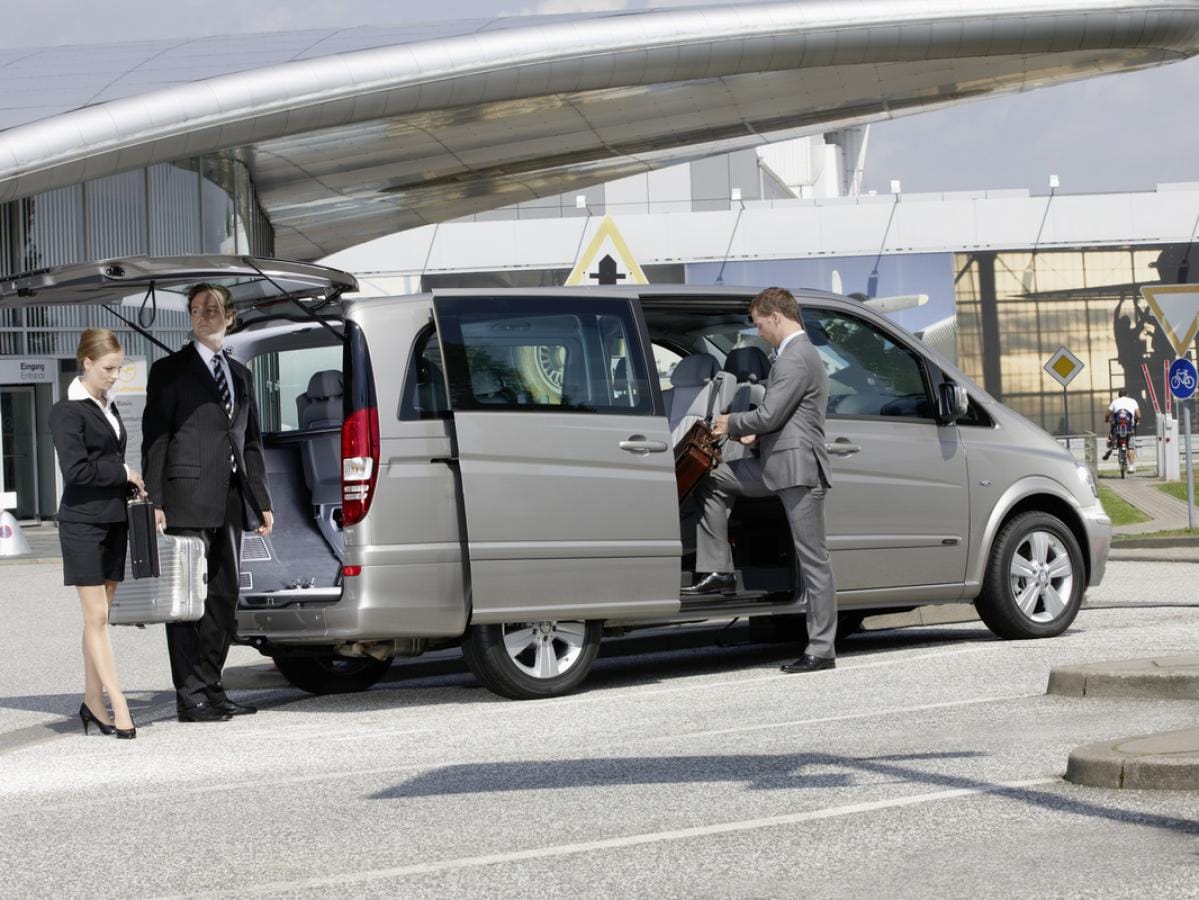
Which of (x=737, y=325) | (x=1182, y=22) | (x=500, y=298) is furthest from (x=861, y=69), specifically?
(x=500, y=298)

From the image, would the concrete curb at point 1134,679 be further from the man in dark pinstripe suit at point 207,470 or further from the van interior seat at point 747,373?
the man in dark pinstripe suit at point 207,470

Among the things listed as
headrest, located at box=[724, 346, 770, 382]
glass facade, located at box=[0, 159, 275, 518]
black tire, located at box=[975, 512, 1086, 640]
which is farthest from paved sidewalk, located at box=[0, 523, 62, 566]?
black tire, located at box=[975, 512, 1086, 640]

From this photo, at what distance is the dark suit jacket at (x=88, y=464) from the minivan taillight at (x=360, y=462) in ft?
3.18

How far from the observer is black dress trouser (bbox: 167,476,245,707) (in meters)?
8.52

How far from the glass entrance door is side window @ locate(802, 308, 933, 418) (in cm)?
2240

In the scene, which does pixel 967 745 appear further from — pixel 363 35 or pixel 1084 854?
pixel 363 35

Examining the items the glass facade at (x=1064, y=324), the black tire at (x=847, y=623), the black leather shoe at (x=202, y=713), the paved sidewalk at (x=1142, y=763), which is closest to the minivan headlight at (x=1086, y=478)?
the black tire at (x=847, y=623)

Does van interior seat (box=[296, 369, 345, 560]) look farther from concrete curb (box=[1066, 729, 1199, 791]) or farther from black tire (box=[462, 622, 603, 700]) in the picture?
concrete curb (box=[1066, 729, 1199, 791])

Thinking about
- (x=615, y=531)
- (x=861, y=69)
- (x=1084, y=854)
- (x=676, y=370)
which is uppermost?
(x=861, y=69)

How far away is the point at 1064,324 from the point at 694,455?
52.7 m

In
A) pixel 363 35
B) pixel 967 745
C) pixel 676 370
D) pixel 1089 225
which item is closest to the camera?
pixel 967 745

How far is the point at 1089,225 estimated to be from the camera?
58.3 m

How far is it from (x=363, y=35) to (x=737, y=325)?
16054 millimetres

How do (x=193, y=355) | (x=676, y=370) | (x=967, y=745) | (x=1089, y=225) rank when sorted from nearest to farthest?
(x=967, y=745) → (x=193, y=355) → (x=676, y=370) → (x=1089, y=225)
